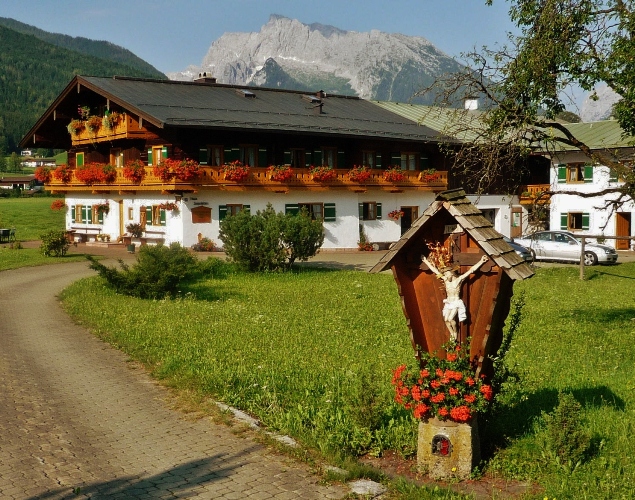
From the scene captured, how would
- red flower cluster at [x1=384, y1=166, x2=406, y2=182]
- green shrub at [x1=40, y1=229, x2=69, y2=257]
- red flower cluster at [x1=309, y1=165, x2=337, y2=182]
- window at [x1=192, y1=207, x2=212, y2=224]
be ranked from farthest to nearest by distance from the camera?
1. red flower cluster at [x1=384, y1=166, x2=406, y2=182]
2. red flower cluster at [x1=309, y1=165, x2=337, y2=182]
3. window at [x1=192, y1=207, x2=212, y2=224]
4. green shrub at [x1=40, y1=229, x2=69, y2=257]

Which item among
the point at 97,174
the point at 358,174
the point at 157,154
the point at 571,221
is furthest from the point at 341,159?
the point at 571,221

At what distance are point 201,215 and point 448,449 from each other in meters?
29.3

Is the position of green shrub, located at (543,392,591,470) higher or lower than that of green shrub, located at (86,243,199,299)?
lower

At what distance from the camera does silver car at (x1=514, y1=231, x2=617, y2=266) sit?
32656 mm

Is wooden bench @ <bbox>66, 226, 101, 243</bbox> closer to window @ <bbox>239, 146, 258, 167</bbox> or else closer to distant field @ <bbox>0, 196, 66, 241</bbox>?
distant field @ <bbox>0, 196, 66, 241</bbox>

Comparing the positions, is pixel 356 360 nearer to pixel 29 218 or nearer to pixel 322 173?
pixel 322 173

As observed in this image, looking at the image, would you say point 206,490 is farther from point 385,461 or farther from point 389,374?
point 389,374

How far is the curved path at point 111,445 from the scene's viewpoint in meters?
7.02

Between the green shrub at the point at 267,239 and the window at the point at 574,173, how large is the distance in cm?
2363

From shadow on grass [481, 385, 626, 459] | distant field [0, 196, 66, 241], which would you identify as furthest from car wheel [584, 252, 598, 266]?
distant field [0, 196, 66, 241]

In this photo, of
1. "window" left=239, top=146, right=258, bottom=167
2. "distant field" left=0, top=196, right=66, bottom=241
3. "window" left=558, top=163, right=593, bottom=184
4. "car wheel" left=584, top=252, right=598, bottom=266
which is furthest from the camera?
"distant field" left=0, top=196, right=66, bottom=241

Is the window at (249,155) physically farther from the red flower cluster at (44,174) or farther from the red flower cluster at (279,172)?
the red flower cluster at (44,174)

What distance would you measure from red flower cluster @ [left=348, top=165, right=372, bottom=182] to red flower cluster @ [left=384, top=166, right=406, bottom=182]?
5.08 feet

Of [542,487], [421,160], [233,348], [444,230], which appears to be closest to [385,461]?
[542,487]
